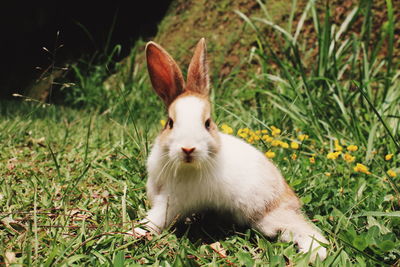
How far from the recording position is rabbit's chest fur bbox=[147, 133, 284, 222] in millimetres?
2125

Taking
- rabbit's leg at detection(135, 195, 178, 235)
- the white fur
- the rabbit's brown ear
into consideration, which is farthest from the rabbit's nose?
the rabbit's brown ear

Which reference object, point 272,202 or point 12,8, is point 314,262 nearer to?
point 272,202

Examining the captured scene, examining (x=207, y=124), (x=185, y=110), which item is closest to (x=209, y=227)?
(x=207, y=124)

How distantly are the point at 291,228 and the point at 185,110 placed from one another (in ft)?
2.75

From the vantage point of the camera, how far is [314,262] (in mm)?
1860

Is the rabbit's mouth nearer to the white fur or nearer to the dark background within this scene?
the white fur

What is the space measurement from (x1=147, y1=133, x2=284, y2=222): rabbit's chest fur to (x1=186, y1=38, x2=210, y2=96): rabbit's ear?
0.38 meters

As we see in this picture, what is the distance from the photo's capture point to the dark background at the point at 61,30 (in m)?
6.30

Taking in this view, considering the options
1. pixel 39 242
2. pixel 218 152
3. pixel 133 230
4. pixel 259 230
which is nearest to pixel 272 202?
pixel 259 230

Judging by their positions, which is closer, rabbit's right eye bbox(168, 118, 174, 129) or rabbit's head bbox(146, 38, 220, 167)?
rabbit's head bbox(146, 38, 220, 167)

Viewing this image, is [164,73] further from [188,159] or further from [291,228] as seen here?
[291,228]

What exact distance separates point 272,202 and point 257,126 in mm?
1479

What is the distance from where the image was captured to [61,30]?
653 cm

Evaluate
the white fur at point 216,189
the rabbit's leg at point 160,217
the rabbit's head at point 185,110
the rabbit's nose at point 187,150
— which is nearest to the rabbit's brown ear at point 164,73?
the rabbit's head at point 185,110
